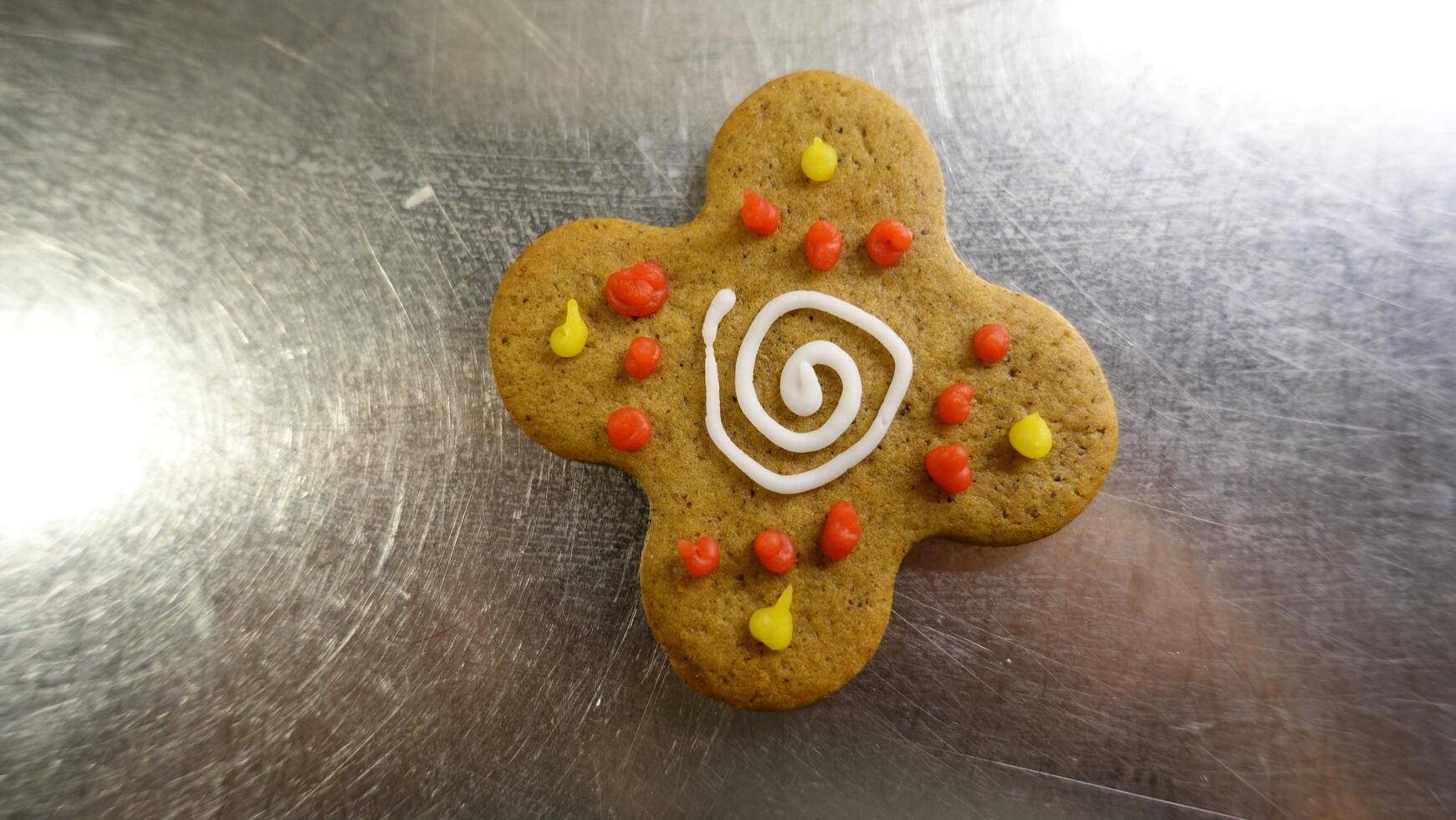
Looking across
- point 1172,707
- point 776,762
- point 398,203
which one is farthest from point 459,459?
point 1172,707

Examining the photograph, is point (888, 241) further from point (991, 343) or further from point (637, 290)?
point (637, 290)

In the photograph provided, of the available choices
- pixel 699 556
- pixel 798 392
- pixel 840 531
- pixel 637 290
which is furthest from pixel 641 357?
pixel 840 531

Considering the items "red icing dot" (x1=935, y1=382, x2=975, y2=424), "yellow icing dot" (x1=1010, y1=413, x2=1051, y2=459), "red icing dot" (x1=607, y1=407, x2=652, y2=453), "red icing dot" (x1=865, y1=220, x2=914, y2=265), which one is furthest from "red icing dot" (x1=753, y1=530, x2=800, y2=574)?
"red icing dot" (x1=865, y1=220, x2=914, y2=265)

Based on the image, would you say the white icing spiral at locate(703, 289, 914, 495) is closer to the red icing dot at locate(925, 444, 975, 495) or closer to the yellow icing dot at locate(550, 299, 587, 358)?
the red icing dot at locate(925, 444, 975, 495)

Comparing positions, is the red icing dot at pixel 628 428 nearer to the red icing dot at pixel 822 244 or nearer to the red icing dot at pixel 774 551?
the red icing dot at pixel 774 551

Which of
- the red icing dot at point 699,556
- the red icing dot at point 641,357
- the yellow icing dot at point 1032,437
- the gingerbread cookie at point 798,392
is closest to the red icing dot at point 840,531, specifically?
the gingerbread cookie at point 798,392

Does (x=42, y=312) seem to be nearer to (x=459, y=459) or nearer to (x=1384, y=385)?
(x=459, y=459)
